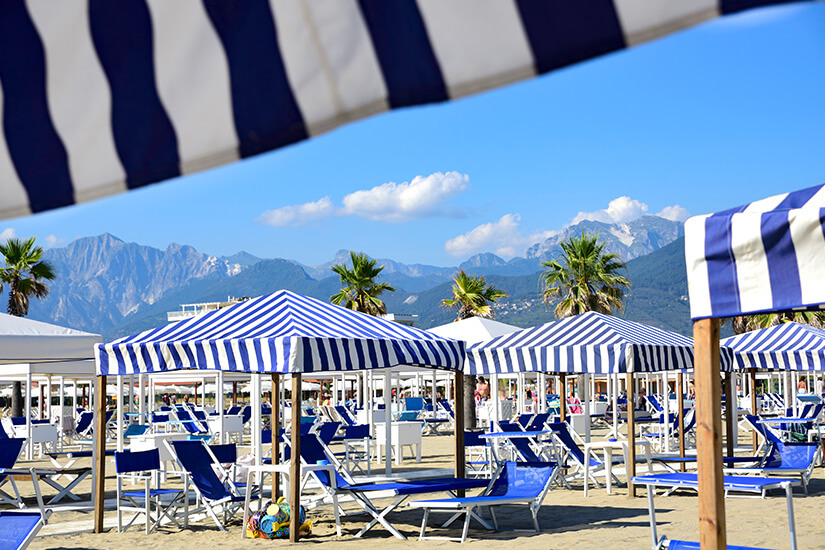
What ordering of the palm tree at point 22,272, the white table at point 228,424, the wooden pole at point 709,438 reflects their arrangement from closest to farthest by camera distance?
1. the wooden pole at point 709,438
2. the white table at point 228,424
3. the palm tree at point 22,272

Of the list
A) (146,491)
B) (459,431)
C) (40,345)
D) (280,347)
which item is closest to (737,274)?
(280,347)

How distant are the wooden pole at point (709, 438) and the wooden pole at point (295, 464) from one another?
15.1 ft

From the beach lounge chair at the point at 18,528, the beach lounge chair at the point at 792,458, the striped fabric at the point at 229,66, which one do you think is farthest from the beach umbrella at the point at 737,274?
the beach lounge chair at the point at 792,458

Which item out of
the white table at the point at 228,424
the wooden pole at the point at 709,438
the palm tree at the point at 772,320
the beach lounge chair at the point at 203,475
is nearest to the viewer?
the wooden pole at the point at 709,438

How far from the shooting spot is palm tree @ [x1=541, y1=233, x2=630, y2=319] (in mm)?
32719

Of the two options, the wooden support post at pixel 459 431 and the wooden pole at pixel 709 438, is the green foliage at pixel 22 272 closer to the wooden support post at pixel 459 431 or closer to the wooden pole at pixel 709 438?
the wooden support post at pixel 459 431

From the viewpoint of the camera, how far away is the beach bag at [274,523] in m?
8.45

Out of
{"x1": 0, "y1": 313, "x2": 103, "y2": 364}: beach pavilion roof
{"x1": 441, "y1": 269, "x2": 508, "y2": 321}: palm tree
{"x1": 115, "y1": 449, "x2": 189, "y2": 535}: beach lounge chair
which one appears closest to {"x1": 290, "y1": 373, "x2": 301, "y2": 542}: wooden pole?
{"x1": 115, "y1": 449, "x2": 189, "y2": 535}: beach lounge chair

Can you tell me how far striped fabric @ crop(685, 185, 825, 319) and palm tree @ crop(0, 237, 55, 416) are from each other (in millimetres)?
28054

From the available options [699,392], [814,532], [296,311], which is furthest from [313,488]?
[699,392]

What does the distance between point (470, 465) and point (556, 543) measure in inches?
247

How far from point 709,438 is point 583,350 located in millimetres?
6747

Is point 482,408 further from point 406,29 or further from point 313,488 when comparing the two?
point 406,29

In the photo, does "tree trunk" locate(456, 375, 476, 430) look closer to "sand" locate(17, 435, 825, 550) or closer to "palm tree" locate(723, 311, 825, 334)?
"palm tree" locate(723, 311, 825, 334)
